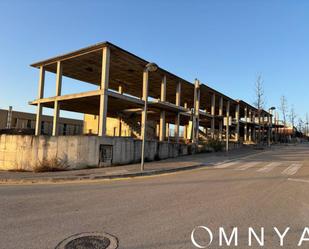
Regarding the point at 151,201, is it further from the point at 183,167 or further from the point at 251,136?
the point at 251,136

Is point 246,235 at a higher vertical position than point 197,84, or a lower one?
lower

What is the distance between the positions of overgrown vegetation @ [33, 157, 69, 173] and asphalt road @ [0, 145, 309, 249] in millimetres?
6020

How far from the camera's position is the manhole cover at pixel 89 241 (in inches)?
180

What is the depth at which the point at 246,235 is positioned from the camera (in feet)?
16.8

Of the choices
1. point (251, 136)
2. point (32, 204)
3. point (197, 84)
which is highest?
point (197, 84)

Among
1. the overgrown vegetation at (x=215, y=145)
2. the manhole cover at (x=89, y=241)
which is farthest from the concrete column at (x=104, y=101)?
the manhole cover at (x=89, y=241)

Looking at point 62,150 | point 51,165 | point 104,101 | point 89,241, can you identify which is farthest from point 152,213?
point 104,101

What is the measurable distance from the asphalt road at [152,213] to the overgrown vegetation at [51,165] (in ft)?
19.8

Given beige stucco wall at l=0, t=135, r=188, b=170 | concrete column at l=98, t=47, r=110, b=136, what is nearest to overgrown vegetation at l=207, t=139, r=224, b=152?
beige stucco wall at l=0, t=135, r=188, b=170

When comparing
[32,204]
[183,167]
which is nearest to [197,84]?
[183,167]

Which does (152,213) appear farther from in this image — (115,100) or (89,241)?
(115,100)

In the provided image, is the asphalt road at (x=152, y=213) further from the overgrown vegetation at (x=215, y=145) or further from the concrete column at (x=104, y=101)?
the overgrown vegetation at (x=215, y=145)

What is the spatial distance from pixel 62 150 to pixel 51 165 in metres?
1.06

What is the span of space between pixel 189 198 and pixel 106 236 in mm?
3610
